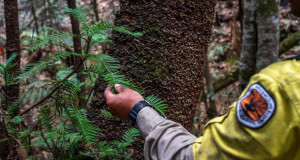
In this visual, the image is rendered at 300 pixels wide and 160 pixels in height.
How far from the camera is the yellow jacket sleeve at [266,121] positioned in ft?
3.63

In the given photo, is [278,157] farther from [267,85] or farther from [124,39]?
[124,39]

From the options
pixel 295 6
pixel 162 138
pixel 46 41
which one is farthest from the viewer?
pixel 46 41

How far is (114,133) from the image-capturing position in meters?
2.17

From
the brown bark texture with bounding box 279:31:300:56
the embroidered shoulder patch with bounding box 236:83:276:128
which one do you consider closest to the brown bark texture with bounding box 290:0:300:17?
the embroidered shoulder patch with bounding box 236:83:276:128

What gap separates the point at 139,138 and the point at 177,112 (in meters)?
0.35

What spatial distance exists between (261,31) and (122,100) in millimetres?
3803

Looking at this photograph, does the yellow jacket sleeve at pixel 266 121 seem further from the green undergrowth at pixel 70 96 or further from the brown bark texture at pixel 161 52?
the brown bark texture at pixel 161 52

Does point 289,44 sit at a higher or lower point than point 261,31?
lower

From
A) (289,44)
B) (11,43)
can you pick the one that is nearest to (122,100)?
(11,43)

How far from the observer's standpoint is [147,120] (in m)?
1.57

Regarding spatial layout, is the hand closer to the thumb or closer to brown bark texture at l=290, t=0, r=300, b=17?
the thumb

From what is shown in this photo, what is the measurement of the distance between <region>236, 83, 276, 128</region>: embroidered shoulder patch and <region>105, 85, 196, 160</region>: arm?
0.31 meters

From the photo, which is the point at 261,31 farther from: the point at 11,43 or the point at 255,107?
the point at 255,107

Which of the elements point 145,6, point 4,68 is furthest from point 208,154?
point 145,6
